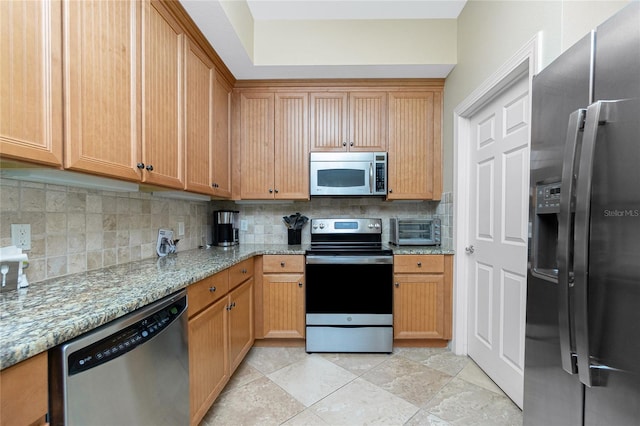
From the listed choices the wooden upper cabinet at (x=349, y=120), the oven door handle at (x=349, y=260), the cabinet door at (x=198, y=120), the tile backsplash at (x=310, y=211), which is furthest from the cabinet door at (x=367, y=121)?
the cabinet door at (x=198, y=120)

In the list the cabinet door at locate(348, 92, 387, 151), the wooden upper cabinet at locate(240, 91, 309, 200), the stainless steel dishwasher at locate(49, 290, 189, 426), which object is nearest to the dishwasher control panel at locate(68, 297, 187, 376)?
the stainless steel dishwasher at locate(49, 290, 189, 426)

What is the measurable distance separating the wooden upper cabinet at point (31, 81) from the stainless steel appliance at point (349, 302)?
5.57 ft

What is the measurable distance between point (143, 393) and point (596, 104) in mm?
1743

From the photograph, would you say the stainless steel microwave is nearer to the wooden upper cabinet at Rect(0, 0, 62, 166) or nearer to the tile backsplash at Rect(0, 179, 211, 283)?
the tile backsplash at Rect(0, 179, 211, 283)

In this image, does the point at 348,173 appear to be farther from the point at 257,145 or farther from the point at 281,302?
the point at 281,302

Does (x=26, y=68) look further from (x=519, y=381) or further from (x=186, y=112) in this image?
(x=519, y=381)

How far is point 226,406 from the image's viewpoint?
5.15 ft

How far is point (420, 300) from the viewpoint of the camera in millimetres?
2244

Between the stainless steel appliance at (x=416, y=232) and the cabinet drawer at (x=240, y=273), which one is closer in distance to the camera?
the cabinet drawer at (x=240, y=273)

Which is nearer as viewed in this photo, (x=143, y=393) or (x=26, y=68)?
(x=26, y=68)

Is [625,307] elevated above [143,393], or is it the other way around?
[625,307]

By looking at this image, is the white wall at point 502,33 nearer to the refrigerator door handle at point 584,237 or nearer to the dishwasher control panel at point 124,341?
the refrigerator door handle at point 584,237

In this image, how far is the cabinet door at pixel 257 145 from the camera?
2506mm

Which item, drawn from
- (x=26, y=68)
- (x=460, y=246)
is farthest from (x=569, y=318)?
(x=26, y=68)
